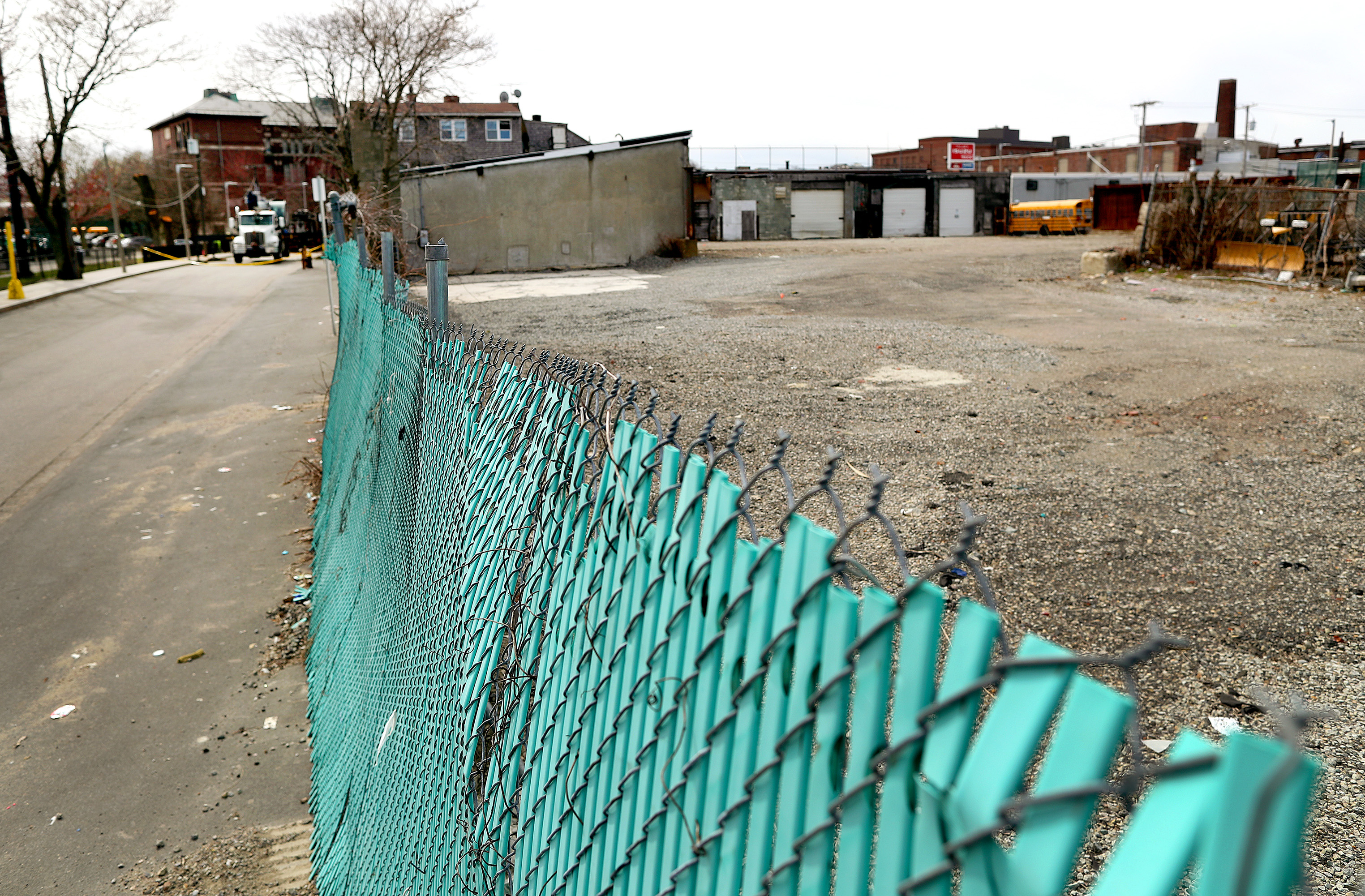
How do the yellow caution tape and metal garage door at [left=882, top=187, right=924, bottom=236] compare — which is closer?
metal garage door at [left=882, top=187, right=924, bottom=236]

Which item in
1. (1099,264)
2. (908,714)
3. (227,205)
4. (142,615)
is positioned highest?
(227,205)

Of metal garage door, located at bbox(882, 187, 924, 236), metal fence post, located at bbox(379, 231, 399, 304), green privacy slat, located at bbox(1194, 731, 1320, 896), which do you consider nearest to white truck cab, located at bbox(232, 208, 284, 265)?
metal garage door, located at bbox(882, 187, 924, 236)

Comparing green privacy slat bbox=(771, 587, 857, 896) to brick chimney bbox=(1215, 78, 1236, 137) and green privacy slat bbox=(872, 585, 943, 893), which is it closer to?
green privacy slat bbox=(872, 585, 943, 893)

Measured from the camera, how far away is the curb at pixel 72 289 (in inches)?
976

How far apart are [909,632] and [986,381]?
33.0 feet

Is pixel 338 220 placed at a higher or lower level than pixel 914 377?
higher

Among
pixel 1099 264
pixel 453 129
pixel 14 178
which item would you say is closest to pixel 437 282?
pixel 1099 264

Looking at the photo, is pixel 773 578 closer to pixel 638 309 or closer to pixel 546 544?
pixel 546 544

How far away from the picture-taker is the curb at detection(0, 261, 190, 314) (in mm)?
24797

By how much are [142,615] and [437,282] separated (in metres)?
3.72

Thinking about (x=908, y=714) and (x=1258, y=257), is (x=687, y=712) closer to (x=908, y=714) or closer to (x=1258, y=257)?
(x=908, y=714)

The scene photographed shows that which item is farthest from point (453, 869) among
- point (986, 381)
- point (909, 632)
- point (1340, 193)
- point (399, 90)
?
point (399, 90)

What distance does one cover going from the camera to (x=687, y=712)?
1.45m

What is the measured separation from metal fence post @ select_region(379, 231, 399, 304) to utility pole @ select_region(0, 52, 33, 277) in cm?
3232
